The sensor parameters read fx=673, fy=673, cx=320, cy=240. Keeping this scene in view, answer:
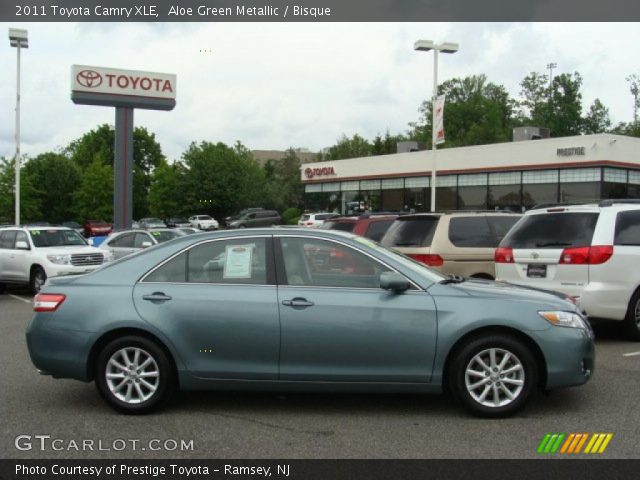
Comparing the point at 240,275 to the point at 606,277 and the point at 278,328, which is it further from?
the point at 606,277

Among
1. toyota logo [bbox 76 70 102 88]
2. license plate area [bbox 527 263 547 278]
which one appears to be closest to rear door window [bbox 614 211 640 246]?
license plate area [bbox 527 263 547 278]

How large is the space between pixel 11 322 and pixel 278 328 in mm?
7589

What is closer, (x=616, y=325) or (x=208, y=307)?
(x=208, y=307)

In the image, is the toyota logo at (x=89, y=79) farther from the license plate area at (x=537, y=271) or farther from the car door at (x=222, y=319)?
the car door at (x=222, y=319)

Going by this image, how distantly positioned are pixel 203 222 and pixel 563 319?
59108mm

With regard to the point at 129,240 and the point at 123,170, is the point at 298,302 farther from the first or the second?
the point at 123,170

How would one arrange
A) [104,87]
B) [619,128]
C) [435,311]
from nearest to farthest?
[435,311]
[104,87]
[619,128]

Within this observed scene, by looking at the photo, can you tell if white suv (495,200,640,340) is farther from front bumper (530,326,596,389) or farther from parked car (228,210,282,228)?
parked car (228,210,282,228)

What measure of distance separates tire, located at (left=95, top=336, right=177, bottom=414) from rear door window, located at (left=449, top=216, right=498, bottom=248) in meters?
6.28

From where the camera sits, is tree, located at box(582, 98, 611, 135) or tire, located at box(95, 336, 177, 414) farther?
tree, located at box(582, 98, 611, 135)

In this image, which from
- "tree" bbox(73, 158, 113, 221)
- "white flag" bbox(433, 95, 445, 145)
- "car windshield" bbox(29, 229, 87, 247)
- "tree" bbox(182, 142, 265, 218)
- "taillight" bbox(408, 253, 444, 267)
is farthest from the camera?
"tree" bbox(182, 142, 265, 218)

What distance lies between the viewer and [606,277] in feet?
28.4
